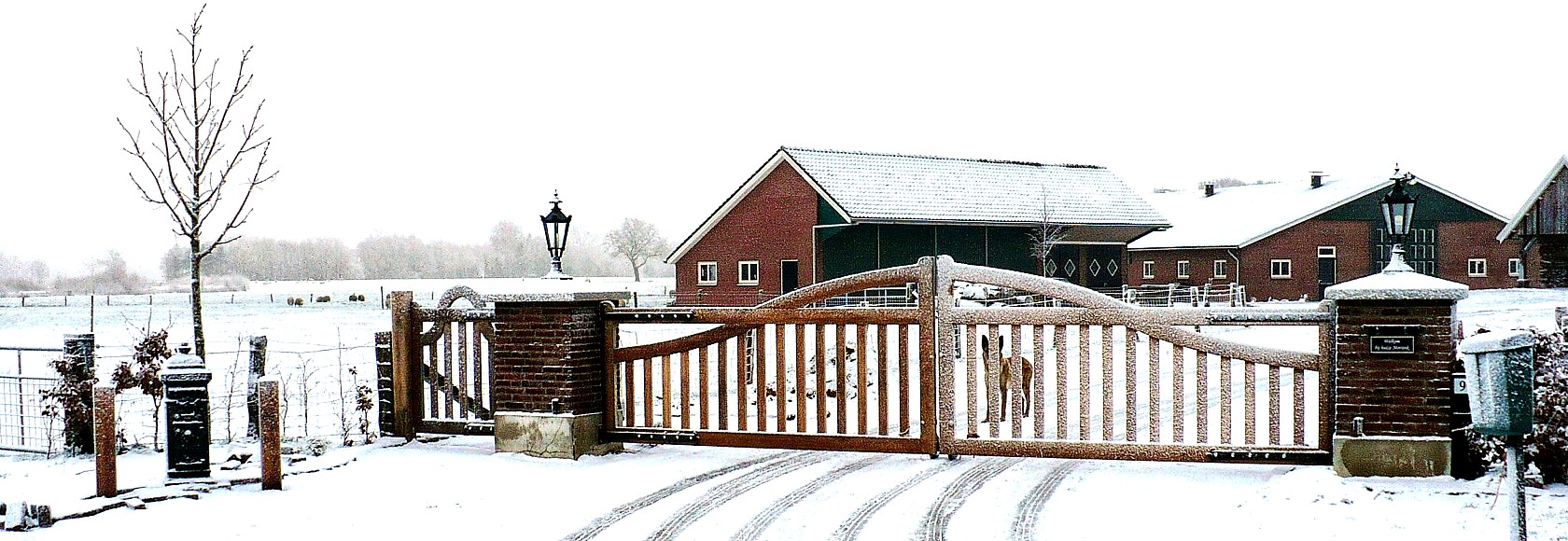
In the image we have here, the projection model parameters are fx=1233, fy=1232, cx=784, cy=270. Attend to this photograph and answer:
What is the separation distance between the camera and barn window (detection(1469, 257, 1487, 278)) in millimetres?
44688

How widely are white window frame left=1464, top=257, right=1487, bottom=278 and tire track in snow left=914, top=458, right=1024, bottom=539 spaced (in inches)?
1650

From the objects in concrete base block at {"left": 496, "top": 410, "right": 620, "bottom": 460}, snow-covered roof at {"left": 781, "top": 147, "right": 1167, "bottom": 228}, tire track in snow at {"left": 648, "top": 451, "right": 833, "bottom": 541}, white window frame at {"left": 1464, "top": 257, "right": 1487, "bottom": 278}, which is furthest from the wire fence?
white window frame at {"left": 1464, "top": 257, "right": 1487, "bottom": 278}

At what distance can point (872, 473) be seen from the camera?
907cm

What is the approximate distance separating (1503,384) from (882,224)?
31.1 m

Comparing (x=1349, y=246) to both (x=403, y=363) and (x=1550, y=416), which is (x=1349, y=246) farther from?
(x=403, y=363)

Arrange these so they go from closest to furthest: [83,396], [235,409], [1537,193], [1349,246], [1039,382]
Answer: [1039,382] < [83,396] < [235,409] < [1537,193] < [1349,246]

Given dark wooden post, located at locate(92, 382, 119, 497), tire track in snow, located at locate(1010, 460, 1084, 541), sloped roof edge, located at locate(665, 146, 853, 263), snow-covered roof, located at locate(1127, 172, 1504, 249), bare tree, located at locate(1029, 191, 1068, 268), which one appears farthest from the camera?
snow-covered roof, located at locate(1127, 172, 1504, 249)

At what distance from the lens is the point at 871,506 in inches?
311

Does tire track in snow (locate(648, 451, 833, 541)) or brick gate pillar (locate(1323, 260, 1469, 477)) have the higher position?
brick gate pillar (locate(1323, 260, 1469, 477))

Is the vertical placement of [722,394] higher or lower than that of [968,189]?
lower

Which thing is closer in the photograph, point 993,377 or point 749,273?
point 993,377

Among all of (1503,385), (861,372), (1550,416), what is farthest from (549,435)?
(1550,416)

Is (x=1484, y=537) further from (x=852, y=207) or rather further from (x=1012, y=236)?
(x=1012, y=236)

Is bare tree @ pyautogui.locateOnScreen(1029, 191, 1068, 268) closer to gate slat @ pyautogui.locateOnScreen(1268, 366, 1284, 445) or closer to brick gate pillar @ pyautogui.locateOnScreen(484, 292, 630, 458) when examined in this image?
brick gate pillar @ pyautogui.locateOnScreen(484, 292, 630, 458)
